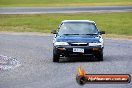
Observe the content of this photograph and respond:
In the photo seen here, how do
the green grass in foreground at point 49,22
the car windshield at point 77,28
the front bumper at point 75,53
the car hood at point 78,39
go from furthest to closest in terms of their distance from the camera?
the green grass in foreground at point 49,22 < the car windshield at point 77,28 < the car hood at point 78,39 < the front bumper at point 75,53

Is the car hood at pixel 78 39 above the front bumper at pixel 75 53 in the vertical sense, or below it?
above

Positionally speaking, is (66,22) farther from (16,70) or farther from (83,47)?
(16,70)

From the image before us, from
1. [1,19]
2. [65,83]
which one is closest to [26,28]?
[1,19]

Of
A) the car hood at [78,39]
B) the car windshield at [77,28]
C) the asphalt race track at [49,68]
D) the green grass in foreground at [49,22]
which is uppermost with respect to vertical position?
the car windshield at [77,28]

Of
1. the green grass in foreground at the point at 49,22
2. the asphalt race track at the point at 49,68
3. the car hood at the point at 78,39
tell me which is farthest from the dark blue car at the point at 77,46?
the green grass in foreground at the point at 49,22

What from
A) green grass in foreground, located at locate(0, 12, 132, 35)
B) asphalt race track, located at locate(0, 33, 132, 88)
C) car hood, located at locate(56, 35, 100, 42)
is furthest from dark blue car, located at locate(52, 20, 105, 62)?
green grass in foreground, located at locate(0, 12, 132, 35)

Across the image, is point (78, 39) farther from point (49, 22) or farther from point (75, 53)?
A: point (49, 22)

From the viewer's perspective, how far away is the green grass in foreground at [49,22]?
38.1 meters

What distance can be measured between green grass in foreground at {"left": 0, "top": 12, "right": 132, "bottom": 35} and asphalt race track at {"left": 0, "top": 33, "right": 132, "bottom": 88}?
12.6 metres

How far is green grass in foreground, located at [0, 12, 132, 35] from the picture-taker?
38125mm

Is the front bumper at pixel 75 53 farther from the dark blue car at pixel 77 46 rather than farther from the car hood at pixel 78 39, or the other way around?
the car hood at pixel 78 39

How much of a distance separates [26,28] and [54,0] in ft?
154

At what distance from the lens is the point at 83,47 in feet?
58.0

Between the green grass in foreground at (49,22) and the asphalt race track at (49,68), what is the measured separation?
12.6 meters
